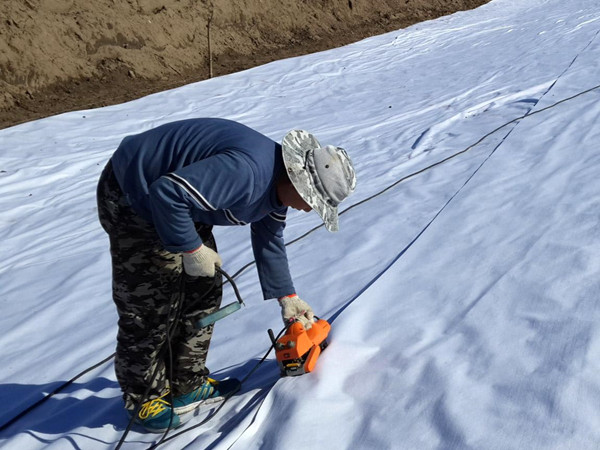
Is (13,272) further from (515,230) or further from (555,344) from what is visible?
(555,344)

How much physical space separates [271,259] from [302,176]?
0.38 meters

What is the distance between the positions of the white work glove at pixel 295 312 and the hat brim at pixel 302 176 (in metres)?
0.30

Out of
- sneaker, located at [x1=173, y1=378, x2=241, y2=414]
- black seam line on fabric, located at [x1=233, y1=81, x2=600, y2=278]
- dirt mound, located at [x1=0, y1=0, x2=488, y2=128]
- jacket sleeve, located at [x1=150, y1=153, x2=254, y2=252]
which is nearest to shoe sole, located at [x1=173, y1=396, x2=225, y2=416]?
sneaker, located at [x1=173, y1=378, x2=241, y2=414]

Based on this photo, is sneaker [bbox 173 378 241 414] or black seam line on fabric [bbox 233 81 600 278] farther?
black seam line on fabric [bbox 233 81 600 278]

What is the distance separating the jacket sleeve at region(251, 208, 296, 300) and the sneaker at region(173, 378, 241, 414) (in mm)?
365

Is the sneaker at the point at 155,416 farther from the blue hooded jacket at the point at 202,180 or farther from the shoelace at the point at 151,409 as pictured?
the blue hooded jacket at the point at 202,180

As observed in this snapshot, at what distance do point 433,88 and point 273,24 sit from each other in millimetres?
5419

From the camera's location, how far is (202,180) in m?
1.63

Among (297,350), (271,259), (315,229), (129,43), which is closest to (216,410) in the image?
(297,350)

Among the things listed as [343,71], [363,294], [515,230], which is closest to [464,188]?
[515,230]

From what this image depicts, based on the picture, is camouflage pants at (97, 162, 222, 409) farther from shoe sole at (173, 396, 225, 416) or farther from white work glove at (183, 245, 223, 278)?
white work glove at (183, 245, 223, 278)

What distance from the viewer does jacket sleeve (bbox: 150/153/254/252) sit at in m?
1.63

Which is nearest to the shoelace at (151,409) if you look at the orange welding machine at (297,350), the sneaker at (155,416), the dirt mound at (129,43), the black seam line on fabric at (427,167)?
the sneaker at (155,416)

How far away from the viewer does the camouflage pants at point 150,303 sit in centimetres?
194
